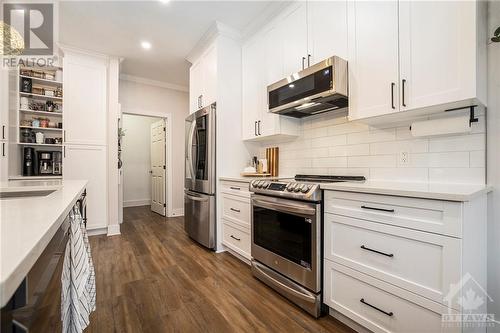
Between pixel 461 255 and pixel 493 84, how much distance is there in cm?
107

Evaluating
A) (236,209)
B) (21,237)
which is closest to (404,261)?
(21,237)

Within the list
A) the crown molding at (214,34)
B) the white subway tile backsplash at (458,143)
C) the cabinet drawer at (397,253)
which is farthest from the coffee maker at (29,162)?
the white subway tile backsplash at (458,143)

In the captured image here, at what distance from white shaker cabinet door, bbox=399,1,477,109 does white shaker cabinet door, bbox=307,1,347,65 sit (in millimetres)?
443

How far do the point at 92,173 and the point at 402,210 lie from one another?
3.95 metres

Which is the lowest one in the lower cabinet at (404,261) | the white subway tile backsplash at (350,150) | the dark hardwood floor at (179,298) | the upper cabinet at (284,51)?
the dark hardwood floor at (179,298)

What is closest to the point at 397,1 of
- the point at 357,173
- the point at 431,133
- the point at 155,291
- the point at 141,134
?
the point at 431,133

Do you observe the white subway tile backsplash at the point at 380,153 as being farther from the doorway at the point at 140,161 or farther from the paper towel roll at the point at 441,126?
the doorway at the point at 140,161

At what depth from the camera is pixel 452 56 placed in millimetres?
1305

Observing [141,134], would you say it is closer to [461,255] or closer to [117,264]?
[117,264]

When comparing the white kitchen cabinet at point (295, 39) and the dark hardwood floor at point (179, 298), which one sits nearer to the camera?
the dark hardwood floor at point (179, 298)

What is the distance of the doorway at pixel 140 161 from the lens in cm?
530

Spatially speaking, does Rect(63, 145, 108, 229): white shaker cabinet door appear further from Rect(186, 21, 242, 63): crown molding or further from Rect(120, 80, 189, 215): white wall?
Rect(186, 21, 242, 63): crown molding

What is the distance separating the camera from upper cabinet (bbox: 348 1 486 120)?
1.26 metres

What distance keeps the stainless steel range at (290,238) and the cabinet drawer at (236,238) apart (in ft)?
0.75
